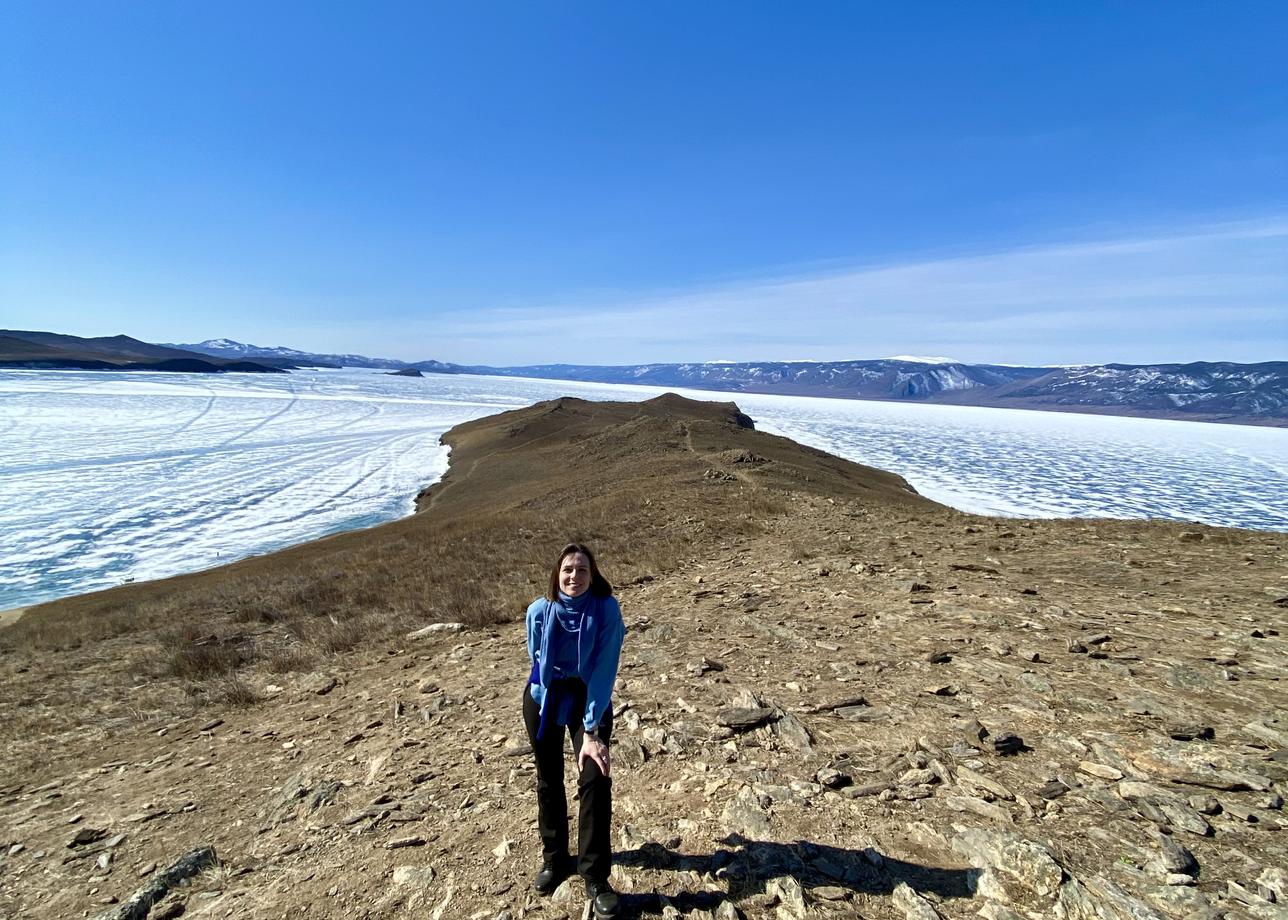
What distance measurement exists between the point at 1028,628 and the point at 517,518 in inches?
752

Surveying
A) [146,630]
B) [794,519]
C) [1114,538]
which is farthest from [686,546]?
[146,630]

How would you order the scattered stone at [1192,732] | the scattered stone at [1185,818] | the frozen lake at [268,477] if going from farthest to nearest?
1. the frozen lake at [268,477]
2. the scattered stone at [1192,732]
3. the scattered stone at [1185,818]

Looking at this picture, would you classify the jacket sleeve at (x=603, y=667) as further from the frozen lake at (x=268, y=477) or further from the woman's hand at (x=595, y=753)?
the frozen lake at (x=268, y=477)

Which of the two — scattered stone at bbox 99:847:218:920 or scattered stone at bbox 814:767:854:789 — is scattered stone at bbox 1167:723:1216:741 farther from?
scattered stone at bbox 99:847:218:920

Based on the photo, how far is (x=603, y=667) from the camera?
4047 mm

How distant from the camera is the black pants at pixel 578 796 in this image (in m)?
3.90

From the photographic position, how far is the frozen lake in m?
29.8

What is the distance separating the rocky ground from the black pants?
389 millimetres

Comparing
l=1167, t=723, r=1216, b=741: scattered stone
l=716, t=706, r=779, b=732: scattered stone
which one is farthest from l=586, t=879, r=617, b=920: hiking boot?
l=1167, t=723, r=1216, b=741: scattered stone

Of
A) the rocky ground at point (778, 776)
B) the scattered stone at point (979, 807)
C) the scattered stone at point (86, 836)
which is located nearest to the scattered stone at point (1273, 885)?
the rocky ground at point (778, 776)

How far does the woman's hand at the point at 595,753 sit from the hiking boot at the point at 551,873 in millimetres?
871

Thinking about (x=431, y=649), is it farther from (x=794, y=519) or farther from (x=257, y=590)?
(x=794, y=519)

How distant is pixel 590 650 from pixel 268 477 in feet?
171

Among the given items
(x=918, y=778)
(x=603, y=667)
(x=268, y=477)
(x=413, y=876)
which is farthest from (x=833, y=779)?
(x=268, y=477)
